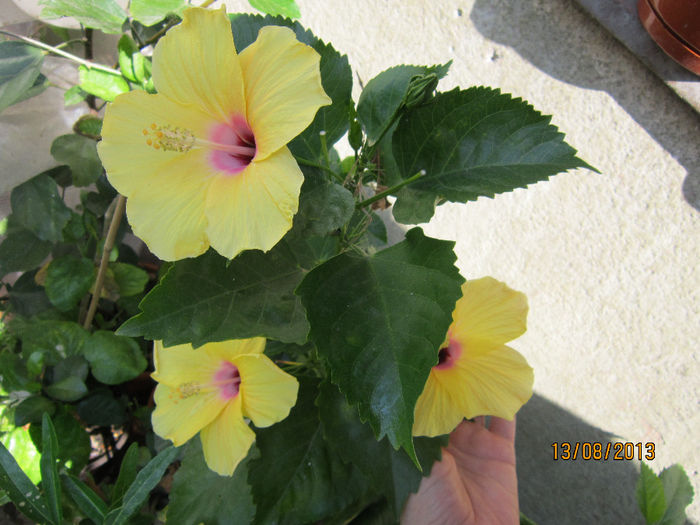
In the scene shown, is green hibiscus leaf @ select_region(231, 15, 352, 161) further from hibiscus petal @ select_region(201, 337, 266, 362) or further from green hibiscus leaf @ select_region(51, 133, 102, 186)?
green hibiscus leaf @ select_region(51, 133, 102, 186)

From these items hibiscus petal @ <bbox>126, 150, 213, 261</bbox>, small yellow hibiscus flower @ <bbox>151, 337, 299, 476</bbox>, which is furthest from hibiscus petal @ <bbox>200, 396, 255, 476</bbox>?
hibiscus petal @ <bbox>126, 150, 213, 261</bbox>

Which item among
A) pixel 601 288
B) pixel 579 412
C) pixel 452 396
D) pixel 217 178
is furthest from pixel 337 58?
pixel 579 412

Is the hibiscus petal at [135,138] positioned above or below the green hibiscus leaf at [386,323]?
above

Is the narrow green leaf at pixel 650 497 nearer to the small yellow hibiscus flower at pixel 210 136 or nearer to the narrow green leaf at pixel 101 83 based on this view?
the small yellow hibiscus flower at pixel 210 136

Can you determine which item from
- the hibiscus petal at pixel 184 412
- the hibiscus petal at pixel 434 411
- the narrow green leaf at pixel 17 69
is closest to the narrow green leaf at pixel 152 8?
the narrow green leaf at pixel 17 69

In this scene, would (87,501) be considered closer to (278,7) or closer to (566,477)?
(278,7)
